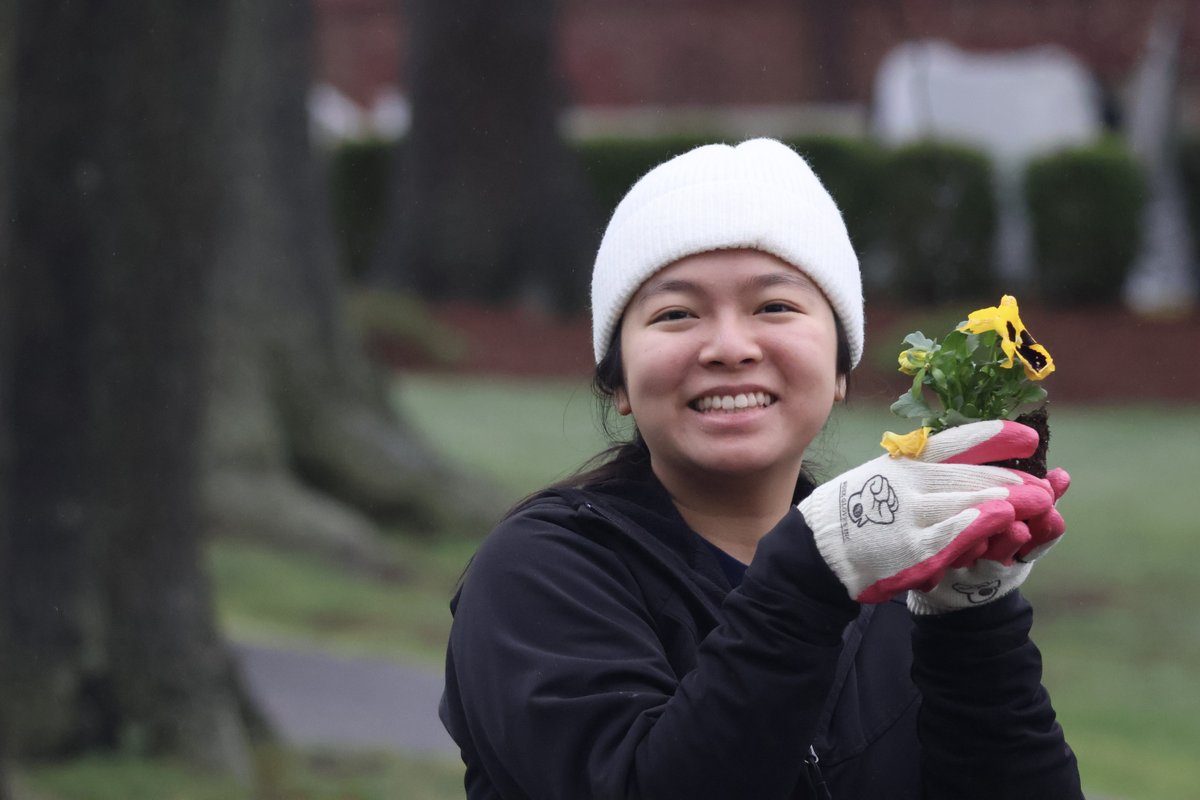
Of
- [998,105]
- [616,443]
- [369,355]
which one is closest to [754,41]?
[998,105]

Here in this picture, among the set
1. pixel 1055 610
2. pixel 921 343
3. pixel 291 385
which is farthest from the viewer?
pixel 291 385

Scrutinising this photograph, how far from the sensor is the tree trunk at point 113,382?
5359mm

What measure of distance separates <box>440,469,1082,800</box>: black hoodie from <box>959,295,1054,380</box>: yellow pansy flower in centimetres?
28

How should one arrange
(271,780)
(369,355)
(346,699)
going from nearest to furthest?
(271,780) < (346,699) < (369,355)

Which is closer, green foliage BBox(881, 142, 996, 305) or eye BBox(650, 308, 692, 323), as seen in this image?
eye BBox(650, 308, 692, 323)

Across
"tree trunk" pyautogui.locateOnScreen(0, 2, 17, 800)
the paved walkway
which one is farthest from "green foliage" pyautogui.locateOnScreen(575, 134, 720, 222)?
"tree trunk" pyautogui.locateOnScreen(0, 2, 17, 800)

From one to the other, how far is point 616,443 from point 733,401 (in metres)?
0.41

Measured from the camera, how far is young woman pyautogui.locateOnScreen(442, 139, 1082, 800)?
6.59 feet

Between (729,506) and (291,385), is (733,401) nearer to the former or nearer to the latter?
(729,506)

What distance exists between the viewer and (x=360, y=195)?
22.9 metres

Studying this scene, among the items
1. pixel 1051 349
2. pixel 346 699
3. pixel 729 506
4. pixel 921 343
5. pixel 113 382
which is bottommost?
pixel 1051 349

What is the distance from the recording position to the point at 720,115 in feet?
94.5

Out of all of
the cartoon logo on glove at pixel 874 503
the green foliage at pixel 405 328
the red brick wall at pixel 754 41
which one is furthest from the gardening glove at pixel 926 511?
the red brick wall at pixel 754 41

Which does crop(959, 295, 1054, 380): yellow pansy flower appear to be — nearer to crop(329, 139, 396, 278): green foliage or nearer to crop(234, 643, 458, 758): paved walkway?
crop(234, 643, 458, 758): paved walkway
